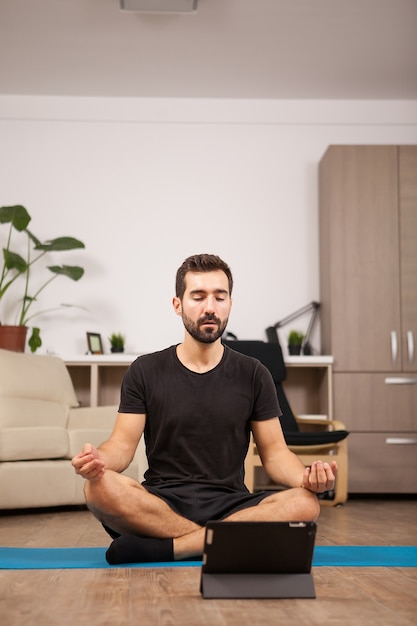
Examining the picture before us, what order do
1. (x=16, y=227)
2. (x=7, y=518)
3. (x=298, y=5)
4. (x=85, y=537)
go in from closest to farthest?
(x=85, y=537) → (x=7, y=518) → (x=298, y=5) → (x=16, y=227)

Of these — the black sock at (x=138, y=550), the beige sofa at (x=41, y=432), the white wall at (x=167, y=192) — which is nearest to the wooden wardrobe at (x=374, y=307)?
the white wall at (x=167, y=192)

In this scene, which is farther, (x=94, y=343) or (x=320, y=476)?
(x=94, y=343)

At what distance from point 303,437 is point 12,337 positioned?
2.01 m

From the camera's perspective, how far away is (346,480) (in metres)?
4.71

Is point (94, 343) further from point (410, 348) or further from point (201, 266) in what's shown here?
point (201, 266)

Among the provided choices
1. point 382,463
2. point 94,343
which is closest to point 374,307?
point 382,463

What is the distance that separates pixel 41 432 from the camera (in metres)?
4.31

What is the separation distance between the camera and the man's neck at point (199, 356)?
8.04ft

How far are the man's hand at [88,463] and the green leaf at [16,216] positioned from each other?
3438mm

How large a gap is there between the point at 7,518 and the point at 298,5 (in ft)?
10.5

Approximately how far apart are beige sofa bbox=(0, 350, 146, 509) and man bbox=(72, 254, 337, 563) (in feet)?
6.28

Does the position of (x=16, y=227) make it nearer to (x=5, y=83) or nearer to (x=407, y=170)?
(x=5, y=83)

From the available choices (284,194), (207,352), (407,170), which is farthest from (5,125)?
(207,352)

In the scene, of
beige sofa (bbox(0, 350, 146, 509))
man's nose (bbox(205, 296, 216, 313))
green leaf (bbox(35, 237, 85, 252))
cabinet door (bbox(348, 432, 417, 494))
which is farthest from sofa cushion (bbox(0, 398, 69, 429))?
man's nose (bbox(205, 296, 216, 313))
